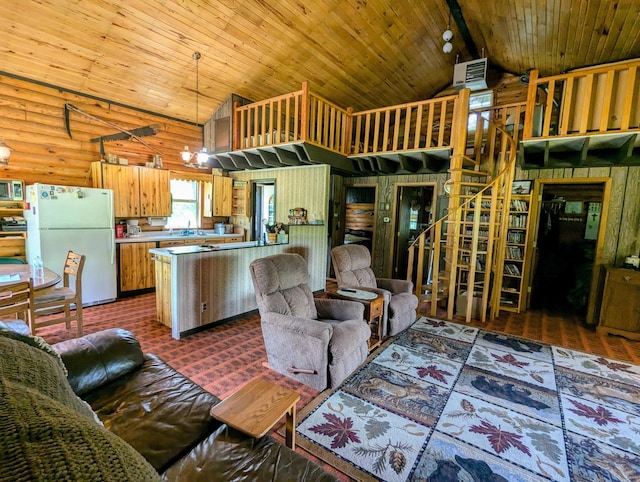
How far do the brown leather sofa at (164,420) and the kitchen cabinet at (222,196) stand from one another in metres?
4.64

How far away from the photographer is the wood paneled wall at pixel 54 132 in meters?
4.07

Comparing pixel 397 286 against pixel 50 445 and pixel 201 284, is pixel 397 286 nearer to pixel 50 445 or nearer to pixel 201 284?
pixel 201 284

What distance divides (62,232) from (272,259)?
10.5 ft

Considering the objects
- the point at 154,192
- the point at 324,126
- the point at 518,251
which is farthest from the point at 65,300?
the point at 518,251

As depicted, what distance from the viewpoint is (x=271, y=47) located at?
4.79 m

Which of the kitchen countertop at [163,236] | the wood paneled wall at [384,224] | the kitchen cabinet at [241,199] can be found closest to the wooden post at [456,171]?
the wood paneled wall at [384,224]

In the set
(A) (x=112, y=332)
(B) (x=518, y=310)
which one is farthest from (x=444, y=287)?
(A) (x=112, y=332)

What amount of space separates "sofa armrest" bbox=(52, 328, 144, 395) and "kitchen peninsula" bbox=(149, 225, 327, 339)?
4.54ft

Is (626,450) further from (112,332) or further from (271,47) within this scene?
(271,47)

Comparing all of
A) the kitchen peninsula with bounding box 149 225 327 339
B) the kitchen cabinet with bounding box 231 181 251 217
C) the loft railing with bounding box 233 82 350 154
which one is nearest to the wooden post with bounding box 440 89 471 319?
the loft railing with bounding box 233 82 350 154

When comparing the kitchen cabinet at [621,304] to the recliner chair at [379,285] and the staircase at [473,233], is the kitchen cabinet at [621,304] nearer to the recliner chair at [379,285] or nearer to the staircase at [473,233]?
the staircase at [473,233]

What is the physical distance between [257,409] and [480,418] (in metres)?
1.78

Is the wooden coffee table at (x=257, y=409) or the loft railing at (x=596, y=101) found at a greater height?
the loft railing at (x=596, y=101)

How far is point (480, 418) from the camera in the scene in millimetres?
2232
